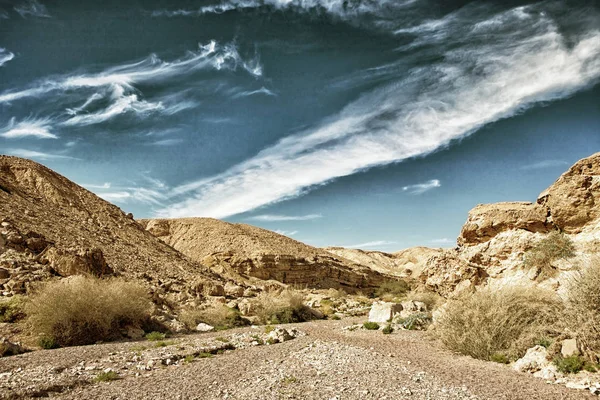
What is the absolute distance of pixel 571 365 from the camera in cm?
873

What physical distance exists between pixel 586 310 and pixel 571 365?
1.43m

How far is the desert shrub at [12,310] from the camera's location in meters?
14.7

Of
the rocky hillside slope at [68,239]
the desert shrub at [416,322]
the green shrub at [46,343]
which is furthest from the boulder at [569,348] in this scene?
the rocky hillside slope at [68,239]

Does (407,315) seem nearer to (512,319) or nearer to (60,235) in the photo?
(512,319)

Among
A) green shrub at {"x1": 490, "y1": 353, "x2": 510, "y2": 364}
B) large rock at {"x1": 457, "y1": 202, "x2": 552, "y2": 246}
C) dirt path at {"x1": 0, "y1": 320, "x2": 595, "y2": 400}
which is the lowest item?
dirt path at {"x1": 0, "y1": 320, "x2": 595, "y2": 400}

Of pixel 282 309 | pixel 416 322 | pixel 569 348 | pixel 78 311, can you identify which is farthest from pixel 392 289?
pixel 569 348

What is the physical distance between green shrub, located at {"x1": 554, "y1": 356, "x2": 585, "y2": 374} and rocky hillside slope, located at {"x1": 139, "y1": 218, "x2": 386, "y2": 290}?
39.7 metres

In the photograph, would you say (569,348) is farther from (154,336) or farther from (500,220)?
(154,336)

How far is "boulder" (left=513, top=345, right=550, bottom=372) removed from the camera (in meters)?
9.45

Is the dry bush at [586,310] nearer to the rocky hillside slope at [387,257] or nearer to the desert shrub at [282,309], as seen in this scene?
the desert shrub at [282,309]

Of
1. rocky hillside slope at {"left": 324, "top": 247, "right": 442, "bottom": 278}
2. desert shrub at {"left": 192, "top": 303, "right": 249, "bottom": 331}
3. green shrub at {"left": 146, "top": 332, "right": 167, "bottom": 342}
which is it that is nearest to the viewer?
green shrub at {"left": 146, "top": 332, "right": 167, "bottom": 342}

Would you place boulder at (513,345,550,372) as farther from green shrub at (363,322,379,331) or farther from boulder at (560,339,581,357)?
green shrub at (363,322,379,331)

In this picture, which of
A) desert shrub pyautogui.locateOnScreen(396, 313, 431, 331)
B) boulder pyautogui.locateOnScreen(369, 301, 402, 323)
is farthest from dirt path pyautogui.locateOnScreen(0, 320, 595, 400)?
boulder pyautogui.locateOnScreen(369, 301, 402, 323)

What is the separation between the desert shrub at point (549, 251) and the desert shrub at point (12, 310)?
19.9 metres
